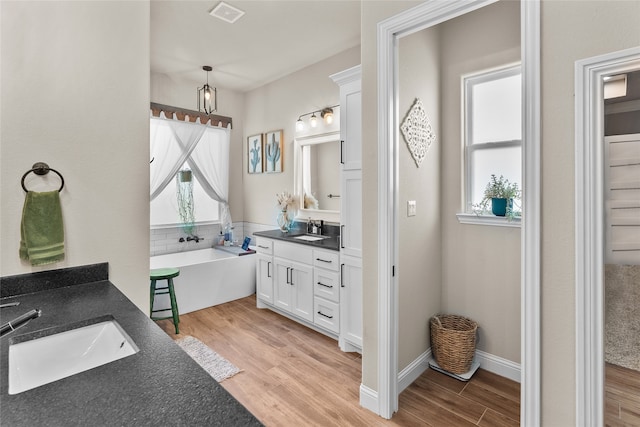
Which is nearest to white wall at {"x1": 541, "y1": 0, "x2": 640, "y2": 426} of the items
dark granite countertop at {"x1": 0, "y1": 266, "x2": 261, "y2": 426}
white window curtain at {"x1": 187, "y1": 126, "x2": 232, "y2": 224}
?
Result: dark granite countertop at {"x1": 0, "y1": 266, "x2": 261, "y2": 426}

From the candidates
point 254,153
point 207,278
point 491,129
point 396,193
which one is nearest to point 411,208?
point 396,193

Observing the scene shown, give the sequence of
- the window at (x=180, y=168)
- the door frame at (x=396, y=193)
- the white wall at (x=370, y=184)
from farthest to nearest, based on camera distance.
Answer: the window at (x=180, y=168) → the white wall at (x=370, y=184) → the door frame at (x=396, y=193)

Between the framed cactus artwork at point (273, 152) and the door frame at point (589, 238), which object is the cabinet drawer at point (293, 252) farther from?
the door frame at point (589, 238)

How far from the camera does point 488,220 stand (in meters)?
2.43

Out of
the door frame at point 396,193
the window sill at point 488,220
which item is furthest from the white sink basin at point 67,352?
the window sill at point 488,220

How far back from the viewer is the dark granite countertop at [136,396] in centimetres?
64

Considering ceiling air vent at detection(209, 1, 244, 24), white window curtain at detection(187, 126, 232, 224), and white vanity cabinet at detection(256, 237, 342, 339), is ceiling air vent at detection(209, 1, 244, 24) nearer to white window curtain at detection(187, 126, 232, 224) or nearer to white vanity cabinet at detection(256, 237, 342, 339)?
white window curtain at detection(187, 126, 232, 224)

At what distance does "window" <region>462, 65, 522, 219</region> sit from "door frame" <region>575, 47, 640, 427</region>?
114cm

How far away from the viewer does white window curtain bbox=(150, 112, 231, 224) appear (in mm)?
4039

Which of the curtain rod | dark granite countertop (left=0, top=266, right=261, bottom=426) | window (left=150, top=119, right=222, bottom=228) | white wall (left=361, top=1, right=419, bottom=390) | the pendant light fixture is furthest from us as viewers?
the pendant light fixture

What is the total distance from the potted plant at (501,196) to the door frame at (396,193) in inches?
36.3

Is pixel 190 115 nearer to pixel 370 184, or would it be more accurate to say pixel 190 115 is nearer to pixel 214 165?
pixel 214 165

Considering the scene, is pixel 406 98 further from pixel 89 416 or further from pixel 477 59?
pixel 89 416

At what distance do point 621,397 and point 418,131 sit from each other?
1.79m
